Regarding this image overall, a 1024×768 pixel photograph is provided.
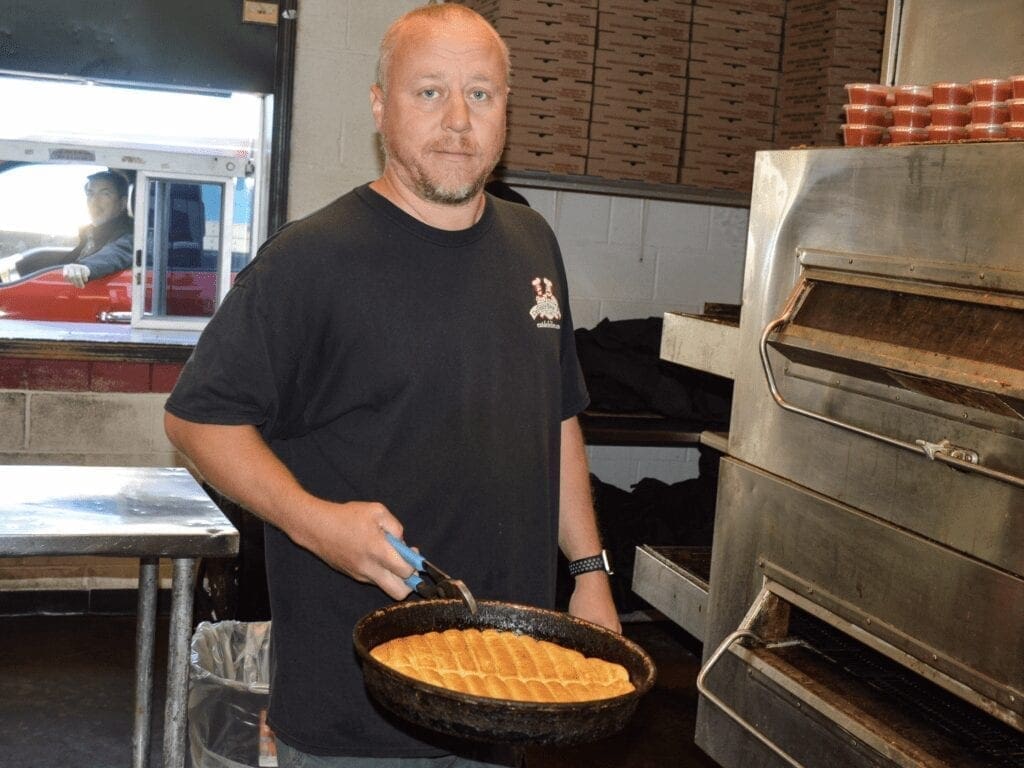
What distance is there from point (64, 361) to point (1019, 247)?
130 inches

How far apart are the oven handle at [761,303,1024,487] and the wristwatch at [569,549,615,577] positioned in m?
0.52

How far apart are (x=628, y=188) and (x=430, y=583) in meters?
2.87

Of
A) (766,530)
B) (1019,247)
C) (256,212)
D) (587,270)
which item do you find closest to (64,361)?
→ (256,212)

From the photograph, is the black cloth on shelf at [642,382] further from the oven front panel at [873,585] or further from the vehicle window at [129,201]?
the oven front panel at [873,585]

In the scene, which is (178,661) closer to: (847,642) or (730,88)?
A: (847,642)

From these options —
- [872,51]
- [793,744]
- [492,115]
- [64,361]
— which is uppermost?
[872,51]

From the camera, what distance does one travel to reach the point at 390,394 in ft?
5.52

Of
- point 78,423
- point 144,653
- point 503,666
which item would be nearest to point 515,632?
point 503,666

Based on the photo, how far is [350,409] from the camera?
168 centimetres

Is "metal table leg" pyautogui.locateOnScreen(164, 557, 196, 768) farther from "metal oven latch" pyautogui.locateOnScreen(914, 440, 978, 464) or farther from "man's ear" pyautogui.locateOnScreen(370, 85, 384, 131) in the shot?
"metal oven latch" pyautogui.locateOnScreen(914, 440, 978, 464)

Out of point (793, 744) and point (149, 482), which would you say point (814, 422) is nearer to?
point (793, 744)

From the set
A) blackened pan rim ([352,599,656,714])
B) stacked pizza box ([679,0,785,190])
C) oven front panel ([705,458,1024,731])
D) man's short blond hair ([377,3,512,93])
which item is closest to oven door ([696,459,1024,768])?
oven front panel ([705,458,1024,731])

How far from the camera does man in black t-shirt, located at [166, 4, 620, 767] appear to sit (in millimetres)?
1628

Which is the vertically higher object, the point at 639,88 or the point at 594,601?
the point at 639,88
